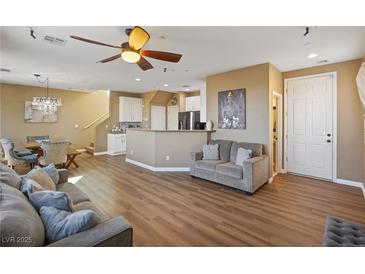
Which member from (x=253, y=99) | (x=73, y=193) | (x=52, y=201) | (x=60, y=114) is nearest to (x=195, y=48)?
(x=253, y=99)

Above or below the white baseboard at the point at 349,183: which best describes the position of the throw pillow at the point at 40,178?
above

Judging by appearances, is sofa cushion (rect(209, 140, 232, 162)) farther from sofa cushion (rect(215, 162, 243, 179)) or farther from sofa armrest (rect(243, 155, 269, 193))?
sofa armrest (rect(243, 155, 269, 193))

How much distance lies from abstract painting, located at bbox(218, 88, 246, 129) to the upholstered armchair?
4.04 meters

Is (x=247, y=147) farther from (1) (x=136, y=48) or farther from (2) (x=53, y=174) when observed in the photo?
(2) (x=53, y=174)

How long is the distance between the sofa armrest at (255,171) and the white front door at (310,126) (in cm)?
140

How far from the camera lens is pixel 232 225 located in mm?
2361

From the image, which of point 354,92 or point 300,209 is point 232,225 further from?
point 354,92

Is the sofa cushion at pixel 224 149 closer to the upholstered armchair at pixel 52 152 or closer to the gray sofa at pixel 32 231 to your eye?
the gray sofa at pixel 32 231

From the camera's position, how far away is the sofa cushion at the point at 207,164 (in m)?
3.99

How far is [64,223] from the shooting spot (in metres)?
1.21

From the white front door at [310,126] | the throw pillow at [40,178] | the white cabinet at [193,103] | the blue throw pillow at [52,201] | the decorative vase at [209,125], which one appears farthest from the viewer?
the white cabinet at [193,103]

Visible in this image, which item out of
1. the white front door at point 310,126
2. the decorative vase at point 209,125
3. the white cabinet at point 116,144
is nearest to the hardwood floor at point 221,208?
the white front door at point 310,126

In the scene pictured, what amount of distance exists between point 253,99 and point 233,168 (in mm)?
1687
